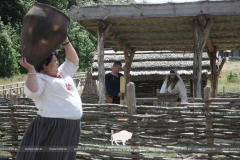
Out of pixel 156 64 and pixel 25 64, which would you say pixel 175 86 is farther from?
pixel 25 64

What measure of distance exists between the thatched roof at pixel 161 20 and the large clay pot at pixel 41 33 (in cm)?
398

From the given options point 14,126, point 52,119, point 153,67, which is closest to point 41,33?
point 52,119

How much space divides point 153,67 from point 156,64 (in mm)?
205

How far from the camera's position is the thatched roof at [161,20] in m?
7.10

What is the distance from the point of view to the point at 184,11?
7.15m

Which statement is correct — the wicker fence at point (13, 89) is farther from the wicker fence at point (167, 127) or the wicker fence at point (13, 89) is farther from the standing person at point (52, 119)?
the standing person at point (52, 119)

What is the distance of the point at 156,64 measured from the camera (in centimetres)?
1362

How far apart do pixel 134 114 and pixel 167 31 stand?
13.6 feet

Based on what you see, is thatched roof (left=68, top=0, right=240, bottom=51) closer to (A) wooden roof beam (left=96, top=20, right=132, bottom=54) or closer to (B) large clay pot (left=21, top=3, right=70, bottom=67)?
(A) wooden roof beam (left=96, top=20, right=132, bottom=54)

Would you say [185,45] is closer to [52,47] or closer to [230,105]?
[230,105]

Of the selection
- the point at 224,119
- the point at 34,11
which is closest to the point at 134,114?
the point at 224,119

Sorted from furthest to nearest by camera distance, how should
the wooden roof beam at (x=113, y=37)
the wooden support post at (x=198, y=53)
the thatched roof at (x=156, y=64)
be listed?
the thatched roof at (x=156, y=64) < the wooden roof beam at (x=113, y=37) < the wooden support post at (x=198, y=53)

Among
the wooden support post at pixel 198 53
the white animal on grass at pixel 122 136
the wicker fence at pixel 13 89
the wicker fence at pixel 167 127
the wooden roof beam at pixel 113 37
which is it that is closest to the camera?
the wicker fence at pixel 167 127

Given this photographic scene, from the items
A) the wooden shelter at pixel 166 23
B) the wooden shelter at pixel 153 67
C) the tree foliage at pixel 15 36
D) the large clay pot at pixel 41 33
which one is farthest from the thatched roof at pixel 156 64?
the tree foliage at pixel 15 36
